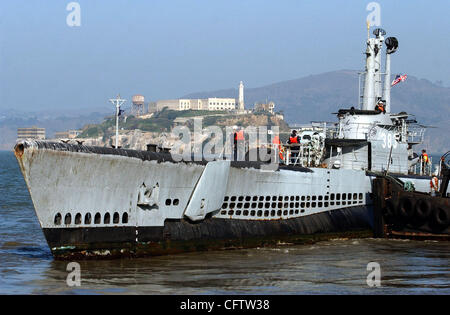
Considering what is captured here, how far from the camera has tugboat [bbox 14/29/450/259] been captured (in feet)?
73.0

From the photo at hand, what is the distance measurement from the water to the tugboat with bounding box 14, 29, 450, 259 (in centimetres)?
75

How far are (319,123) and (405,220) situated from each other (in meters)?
6.95

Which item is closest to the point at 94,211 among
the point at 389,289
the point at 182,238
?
the point at 182,238

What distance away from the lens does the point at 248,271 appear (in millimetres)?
23047

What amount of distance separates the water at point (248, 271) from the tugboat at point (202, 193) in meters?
0.75

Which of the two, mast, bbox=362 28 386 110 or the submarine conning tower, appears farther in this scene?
mast, bbox=362 28 386 110

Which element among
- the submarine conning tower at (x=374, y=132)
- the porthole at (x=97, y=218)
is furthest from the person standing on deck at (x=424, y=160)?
the porthole at (x=97, y=218)

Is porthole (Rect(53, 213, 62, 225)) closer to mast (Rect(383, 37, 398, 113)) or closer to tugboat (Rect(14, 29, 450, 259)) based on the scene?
tugboat (Rect(14, 29, 450, 259))

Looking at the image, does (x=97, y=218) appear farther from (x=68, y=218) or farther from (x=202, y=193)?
(x=202, y=193)

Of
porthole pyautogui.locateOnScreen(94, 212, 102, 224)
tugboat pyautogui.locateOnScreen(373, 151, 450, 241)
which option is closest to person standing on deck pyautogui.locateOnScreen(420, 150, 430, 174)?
tugboat pyautogui.locateOnScreen(373, 151, 450, 241)

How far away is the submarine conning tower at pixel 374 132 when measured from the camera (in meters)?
34.3

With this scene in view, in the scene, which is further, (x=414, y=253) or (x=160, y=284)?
(x=414, y=253)

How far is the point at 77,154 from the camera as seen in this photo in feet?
73.2

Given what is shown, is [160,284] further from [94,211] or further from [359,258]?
[359,258]
